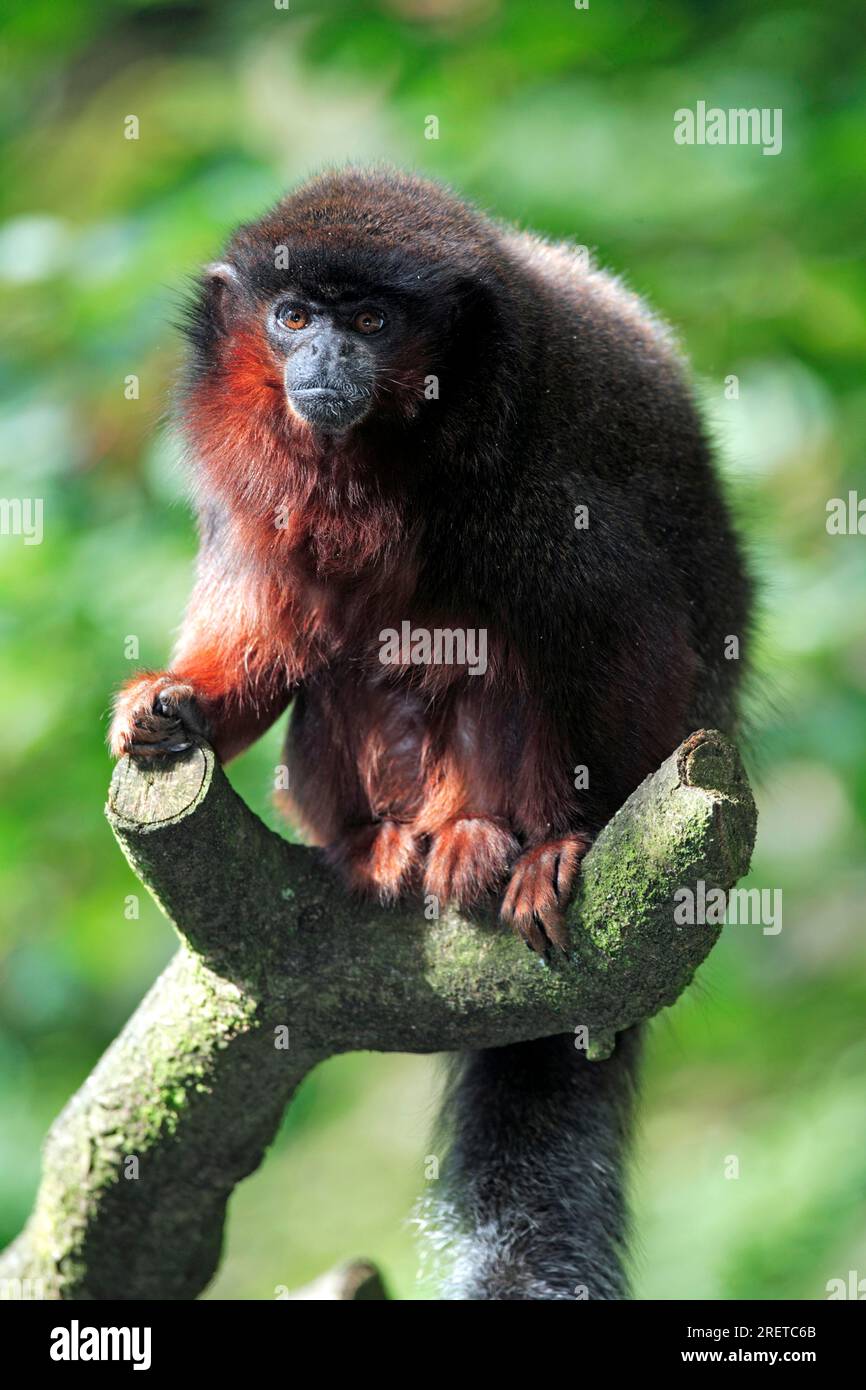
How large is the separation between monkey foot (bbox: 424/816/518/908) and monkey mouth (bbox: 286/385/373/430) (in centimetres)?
84

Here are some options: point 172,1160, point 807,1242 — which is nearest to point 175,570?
point 172,1160

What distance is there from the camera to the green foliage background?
160 inches

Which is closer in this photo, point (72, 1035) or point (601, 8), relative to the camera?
point (601, 8)

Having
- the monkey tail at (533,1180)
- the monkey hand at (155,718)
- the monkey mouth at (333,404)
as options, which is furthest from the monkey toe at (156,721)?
the monkey tail at (533,1180)

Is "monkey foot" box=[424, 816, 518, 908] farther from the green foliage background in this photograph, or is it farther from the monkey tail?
the green foliage background

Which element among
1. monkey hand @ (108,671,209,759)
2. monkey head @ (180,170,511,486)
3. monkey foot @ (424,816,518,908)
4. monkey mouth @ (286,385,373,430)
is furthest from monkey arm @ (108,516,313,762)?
monkey foot @ (424,816,518,908)

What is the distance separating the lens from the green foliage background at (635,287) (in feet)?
13.3

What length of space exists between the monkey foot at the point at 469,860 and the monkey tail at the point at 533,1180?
631 millimetres

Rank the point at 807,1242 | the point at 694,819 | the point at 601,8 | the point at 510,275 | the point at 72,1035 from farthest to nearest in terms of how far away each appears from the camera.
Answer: the point at 72,1035
the point at 807,1242
the point at 601,8
the point at 510,275
the point at 694,819

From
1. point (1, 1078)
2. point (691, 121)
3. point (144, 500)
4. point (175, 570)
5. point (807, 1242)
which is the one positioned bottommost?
point (807, 1242)

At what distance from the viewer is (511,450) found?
9.96ft

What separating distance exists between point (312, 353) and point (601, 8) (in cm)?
170

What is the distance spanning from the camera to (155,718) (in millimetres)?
2893

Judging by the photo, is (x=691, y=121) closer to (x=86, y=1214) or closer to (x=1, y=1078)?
(x=86, y=1214)
